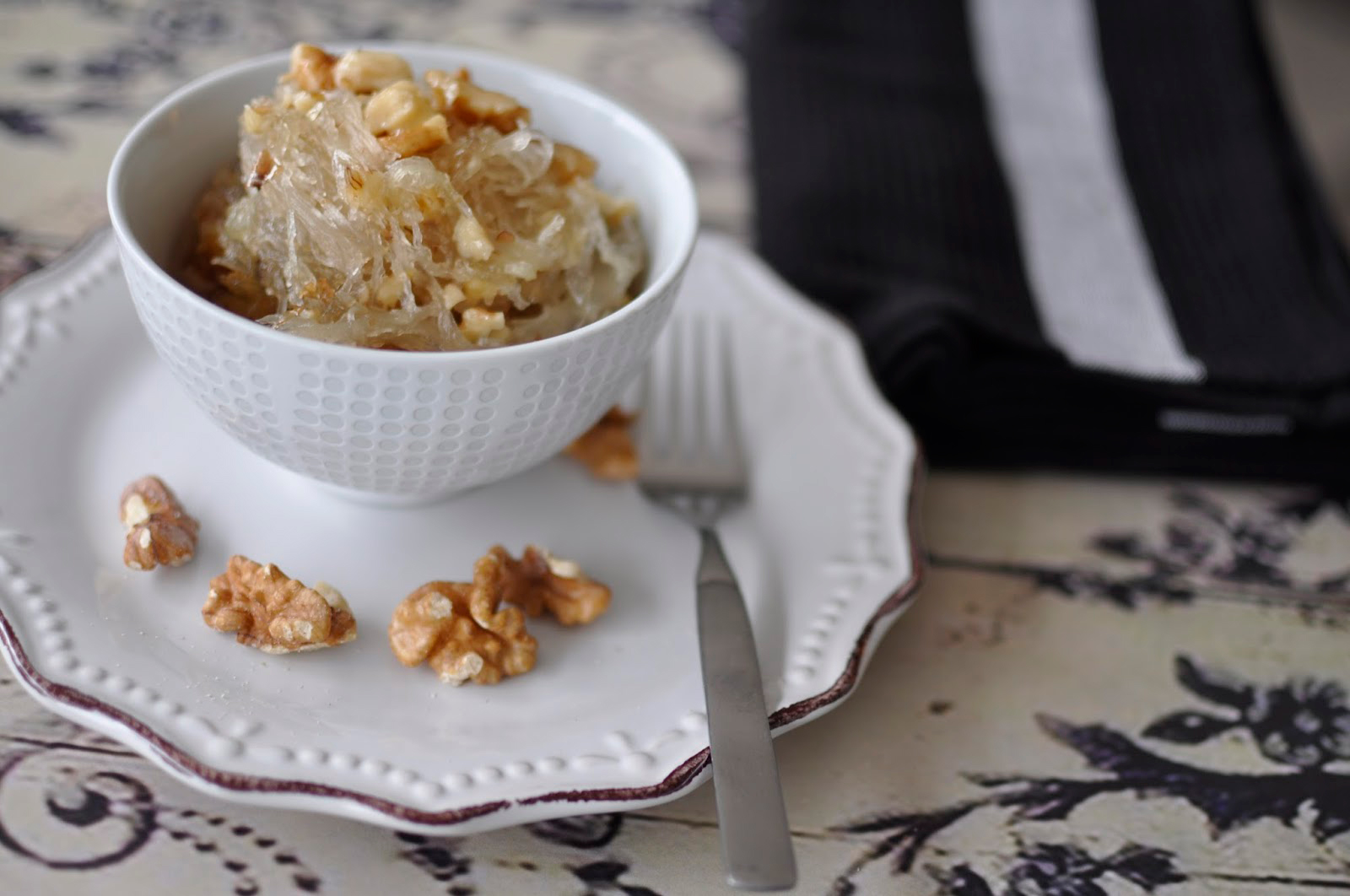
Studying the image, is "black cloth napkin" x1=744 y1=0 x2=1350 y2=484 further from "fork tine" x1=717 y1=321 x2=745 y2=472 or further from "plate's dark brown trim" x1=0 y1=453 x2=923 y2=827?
"plate's dark brown trim" x1=0 y1=453 x2=923 y2=827

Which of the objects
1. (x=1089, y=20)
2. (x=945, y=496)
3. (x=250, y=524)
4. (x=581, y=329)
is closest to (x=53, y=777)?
(x=250, y=524)

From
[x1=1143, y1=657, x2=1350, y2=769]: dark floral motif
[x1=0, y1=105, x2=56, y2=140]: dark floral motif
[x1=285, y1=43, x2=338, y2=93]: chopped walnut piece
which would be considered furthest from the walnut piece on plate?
[x1=0, y1=105, x2=56, y2=140]: dark floral motif

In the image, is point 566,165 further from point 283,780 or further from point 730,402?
point 283,780

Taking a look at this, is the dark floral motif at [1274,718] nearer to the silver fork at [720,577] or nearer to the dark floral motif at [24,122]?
the silver fork at [720,577]

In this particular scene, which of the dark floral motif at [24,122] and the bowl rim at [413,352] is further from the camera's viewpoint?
the dark floral motif at [24,122]

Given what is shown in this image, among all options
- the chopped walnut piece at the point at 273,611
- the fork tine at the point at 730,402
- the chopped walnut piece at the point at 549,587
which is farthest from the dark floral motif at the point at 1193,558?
the chopped walnut piece at the point at 273,611

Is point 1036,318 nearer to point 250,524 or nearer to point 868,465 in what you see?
A: point 868,465

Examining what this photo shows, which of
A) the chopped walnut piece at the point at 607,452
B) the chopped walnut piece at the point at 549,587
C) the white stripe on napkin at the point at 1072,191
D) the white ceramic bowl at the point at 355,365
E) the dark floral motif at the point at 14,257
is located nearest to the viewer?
the white ceramic bowl at the point at 355,365
